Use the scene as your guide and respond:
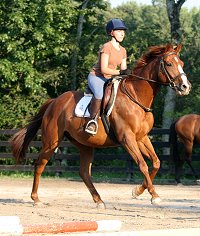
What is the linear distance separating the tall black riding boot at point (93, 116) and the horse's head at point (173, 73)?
1125 mm

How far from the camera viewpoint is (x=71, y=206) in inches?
456

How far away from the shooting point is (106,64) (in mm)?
11375

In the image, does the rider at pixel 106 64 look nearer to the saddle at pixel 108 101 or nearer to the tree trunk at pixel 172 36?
A: the saddle at pixel 108 101

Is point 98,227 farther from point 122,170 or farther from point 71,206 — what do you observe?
point 122,170

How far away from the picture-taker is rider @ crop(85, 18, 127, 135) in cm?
1141

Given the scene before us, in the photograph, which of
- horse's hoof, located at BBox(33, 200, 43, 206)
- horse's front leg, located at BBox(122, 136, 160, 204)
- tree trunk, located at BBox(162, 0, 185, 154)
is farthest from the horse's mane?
tree trunk, located at BBox(162, 0, 185, 154)

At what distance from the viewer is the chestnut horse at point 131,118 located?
36.4ft

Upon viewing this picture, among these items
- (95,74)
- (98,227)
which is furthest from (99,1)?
(98,227)

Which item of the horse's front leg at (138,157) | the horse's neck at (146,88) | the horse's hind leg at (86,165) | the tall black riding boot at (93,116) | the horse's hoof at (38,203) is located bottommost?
the horse's hoof at (38,203)

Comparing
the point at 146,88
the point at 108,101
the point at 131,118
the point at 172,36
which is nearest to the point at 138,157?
the point at 131,118

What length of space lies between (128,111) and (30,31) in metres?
15.7

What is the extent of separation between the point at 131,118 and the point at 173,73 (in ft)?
3.22

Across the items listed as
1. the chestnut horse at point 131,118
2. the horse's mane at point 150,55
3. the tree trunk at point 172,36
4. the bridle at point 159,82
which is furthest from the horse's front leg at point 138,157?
the tree trunk at point 172,36

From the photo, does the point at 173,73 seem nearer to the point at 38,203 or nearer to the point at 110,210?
the point at 110,210
